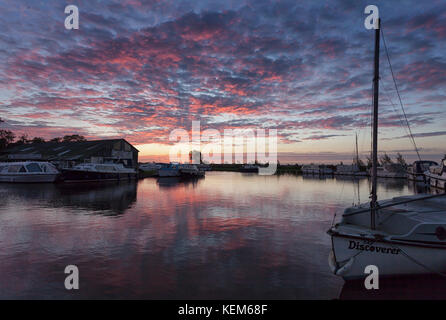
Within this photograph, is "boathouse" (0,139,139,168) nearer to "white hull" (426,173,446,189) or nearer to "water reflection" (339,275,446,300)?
"water reflection" (339,275,446,300)

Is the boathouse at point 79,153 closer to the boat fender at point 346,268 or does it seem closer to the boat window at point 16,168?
the boat window at point 16,168

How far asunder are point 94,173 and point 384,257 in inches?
2049

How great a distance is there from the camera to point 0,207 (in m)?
21.5

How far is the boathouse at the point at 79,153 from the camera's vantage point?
6303 centimetres

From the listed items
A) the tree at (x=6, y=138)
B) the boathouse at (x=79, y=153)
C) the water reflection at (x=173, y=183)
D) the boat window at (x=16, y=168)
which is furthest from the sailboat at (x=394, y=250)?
the tree at (x=6, y=138)

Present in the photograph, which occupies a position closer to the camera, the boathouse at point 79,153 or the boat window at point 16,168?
the boat window at point 16,168

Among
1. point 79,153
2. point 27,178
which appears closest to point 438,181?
point 27,178

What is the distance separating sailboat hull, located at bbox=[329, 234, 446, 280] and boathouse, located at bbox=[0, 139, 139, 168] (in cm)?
6426

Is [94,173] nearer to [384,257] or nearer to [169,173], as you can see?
[169,173]

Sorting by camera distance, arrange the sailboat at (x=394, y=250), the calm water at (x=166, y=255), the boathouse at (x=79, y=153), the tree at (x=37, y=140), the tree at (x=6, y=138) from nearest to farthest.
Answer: the calm water at (x=166, y=255)
the sailboat at (x=394, y=250)
the boathouse at (x=79, y=153)
the tree at (x=6, y=138)
the tree at (x=37, y=140)

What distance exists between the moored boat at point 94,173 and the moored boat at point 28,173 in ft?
7.26

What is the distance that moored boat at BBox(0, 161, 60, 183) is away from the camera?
146ft
